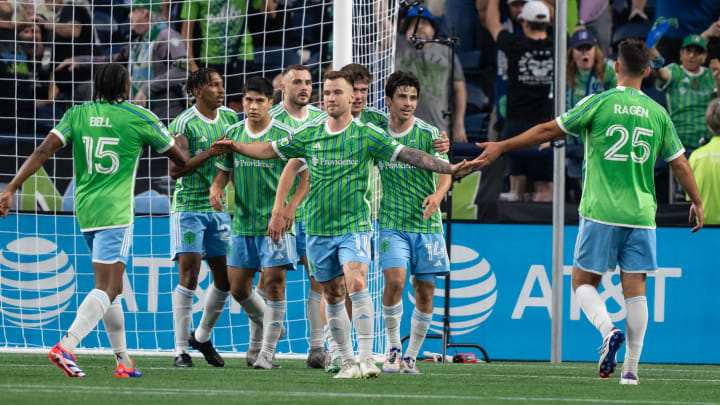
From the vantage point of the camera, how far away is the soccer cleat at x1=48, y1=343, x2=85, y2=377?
6.29 m

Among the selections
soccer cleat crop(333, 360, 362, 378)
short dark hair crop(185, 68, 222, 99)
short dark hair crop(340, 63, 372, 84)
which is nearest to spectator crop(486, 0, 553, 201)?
short dark hair crop(340, 63, 372, 84)

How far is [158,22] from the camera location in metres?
11.2

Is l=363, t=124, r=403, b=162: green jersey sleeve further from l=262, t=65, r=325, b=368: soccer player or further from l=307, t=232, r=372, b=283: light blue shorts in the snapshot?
l=262, t=65, r=325, b=368: soccer player

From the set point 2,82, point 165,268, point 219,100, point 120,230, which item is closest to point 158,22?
point 2,82

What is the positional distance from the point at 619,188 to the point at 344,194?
1.67 metres

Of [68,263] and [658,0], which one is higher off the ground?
[658,0]

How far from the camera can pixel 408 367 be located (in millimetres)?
7746

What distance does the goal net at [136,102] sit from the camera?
1050 centimetres

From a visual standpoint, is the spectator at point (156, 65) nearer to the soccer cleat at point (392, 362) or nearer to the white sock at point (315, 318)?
the white sock at point (315, 318)

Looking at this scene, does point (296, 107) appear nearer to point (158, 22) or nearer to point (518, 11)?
point (158, 22)

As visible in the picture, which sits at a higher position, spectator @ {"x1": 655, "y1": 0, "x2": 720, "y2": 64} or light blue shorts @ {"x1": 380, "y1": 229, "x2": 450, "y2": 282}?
spectator @ {"x1": 655, "y1": 0, "x2": 720, "y2": 64}

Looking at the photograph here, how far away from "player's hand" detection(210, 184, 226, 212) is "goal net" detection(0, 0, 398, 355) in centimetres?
227

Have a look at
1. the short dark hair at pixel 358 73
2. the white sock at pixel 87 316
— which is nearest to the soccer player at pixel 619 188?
the short dark hair at pixel 358 73

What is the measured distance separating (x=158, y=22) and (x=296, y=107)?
338 cm
